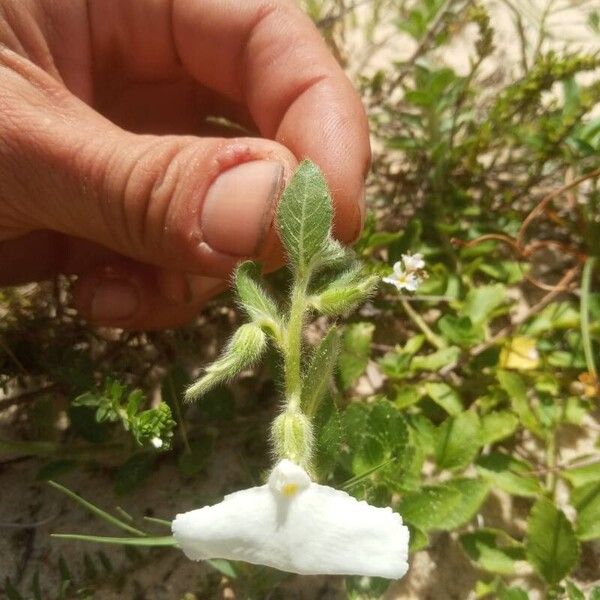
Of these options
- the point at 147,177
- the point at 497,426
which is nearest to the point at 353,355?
the point at 497,426

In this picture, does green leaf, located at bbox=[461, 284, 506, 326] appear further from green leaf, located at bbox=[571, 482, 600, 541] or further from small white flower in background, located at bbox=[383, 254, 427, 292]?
green leaf, located at bbox=[571, 482, 600, 541]

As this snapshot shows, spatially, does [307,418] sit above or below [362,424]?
above

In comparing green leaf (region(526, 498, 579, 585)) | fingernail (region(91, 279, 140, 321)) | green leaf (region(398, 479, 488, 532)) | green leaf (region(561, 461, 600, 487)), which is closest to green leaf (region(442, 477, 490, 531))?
green leaf (region(398, 479, 488, 532))

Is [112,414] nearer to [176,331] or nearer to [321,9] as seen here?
[176,331]

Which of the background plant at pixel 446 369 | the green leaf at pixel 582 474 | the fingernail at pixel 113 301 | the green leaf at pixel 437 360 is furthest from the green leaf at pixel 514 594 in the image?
the fingernail at pixel 113 301

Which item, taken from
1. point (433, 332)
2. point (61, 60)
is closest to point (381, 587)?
point (433, 332)

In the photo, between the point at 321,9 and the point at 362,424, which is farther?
the point at 321,9
